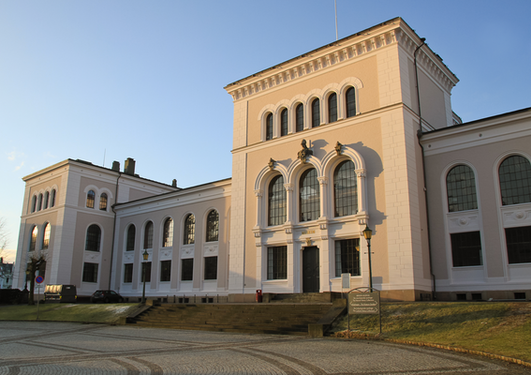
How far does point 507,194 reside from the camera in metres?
22.0

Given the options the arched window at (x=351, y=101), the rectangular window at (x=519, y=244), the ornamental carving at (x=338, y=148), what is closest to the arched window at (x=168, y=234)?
the ornamental carving at (x=338, y=148)

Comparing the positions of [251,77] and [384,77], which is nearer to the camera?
[384,77]

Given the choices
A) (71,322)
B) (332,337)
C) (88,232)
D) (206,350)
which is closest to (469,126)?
(332,337)

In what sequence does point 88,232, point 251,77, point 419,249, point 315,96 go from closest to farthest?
1. point 419,249
2. point 315,96
3. point 251,77
4. point 88,232

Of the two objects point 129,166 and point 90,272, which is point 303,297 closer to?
point 90,272

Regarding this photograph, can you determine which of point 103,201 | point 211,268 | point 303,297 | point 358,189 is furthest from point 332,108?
point 103,201

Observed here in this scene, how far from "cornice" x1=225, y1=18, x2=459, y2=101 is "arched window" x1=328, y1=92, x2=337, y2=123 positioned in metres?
1.79

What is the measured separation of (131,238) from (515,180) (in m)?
31.8

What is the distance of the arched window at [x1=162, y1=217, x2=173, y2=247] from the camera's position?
37.6 meters

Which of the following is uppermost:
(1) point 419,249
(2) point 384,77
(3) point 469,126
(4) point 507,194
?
(2) point 384,77

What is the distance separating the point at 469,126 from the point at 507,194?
394 cm

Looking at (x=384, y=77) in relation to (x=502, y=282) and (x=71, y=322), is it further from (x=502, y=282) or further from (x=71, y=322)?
(x=71, y=322)

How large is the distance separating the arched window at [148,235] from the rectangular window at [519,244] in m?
27.6

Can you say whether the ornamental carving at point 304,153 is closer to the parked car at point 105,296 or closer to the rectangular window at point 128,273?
the parked car at point 105,296
